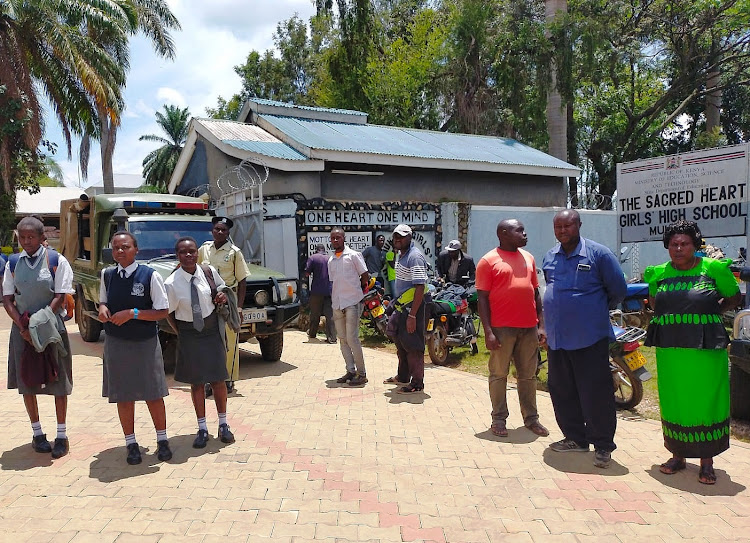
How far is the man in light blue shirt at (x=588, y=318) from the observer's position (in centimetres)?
441

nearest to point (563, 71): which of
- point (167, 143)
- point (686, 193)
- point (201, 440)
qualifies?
point (686, 193)

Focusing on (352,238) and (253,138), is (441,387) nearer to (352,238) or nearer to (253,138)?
(352,238)

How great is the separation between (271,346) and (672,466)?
213 inches

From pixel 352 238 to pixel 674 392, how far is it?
9284 mm

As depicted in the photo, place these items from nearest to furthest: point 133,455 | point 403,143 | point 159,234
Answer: point 133,455 < point 159,234 < point 403,143

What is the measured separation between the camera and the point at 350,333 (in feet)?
22.4

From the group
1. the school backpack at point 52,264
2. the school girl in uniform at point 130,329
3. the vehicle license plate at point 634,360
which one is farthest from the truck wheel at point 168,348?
the vehicle license plate at point 634,360

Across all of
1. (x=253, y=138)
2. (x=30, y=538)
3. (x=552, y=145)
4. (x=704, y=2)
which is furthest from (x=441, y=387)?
(x=704, y=2)

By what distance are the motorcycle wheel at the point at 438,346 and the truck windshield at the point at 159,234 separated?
11.5ft

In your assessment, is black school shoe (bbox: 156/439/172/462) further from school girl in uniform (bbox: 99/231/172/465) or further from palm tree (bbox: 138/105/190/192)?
A: palm tree (bbox: 138/105/190/192)

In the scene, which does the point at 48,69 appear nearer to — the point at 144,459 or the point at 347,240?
the point at 347,240

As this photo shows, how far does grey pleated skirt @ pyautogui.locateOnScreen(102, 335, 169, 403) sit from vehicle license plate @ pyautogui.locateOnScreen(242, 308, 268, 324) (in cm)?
293

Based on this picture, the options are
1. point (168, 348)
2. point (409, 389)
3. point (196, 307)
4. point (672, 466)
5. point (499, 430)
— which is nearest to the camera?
point (672, 466)

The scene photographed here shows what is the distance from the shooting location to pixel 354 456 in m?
4.70
